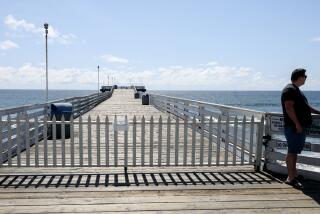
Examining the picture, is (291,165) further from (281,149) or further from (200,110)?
(200,110)

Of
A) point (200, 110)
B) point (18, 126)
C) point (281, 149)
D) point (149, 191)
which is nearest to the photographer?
point (149, 191)

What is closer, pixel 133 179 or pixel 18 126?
pixel 133 179

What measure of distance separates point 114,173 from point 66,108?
4.99 meters

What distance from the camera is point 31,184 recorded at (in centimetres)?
657

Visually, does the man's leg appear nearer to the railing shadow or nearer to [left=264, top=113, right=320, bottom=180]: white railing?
the railing shadow

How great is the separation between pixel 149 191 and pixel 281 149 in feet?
9.18

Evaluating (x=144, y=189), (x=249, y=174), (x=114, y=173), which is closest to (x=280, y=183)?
(x=249, y=174)

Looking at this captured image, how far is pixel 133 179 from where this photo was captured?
23.1 feet

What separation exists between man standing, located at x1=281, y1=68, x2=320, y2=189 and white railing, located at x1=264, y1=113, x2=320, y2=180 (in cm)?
55

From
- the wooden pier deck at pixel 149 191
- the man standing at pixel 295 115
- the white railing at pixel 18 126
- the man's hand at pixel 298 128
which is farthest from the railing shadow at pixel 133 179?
Result: the man's hand at pixel 298 128

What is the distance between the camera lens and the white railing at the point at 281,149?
23.2 feet

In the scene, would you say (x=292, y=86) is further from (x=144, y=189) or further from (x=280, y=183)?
(x=144, y=189)

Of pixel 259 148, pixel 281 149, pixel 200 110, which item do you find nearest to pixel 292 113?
pixel 281 149

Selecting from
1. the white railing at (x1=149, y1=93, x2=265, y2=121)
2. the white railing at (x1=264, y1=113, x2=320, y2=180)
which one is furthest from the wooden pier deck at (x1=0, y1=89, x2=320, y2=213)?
the white railing at (x1=149, y1=93, x2=265, y2=121)
